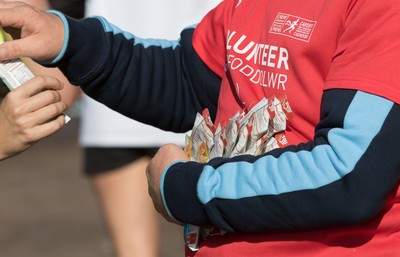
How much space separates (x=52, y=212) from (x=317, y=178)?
4507 mm

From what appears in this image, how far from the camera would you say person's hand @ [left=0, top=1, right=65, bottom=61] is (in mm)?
2471

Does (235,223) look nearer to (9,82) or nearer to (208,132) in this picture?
(208,132)

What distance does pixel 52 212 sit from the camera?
255 inches

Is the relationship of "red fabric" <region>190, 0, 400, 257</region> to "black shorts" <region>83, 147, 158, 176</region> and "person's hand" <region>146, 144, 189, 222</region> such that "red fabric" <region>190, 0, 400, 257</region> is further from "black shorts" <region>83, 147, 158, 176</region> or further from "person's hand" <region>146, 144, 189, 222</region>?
"black shorts" <region>83, 147, 158, 176</region>

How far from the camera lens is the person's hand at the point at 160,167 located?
243 centimetres

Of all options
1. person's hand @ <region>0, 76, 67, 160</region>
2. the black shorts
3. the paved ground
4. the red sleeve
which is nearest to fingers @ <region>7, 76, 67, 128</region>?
person's hand @ <region>0, 76, 67, 160</region>

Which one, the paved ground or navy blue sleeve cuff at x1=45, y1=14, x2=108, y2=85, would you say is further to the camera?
the paved ground

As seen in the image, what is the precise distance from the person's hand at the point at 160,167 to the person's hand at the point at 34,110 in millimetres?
277

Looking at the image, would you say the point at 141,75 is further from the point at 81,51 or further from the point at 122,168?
the point at 122,168

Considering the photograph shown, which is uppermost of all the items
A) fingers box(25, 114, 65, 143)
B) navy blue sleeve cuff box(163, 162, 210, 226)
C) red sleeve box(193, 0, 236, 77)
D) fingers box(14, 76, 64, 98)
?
red sleeve box(193, 0, 236, 77)

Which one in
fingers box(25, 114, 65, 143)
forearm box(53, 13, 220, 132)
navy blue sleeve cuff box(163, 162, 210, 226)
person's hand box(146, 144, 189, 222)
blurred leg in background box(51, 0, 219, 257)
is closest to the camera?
navy blue sleeve cuff box(163, 162, 210, 226)

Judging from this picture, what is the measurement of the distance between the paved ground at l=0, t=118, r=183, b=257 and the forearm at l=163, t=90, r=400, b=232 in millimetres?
3568

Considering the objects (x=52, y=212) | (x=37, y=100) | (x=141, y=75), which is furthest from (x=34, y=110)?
(x=52, y=212)

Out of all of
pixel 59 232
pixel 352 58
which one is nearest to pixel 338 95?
pixel 352 58
